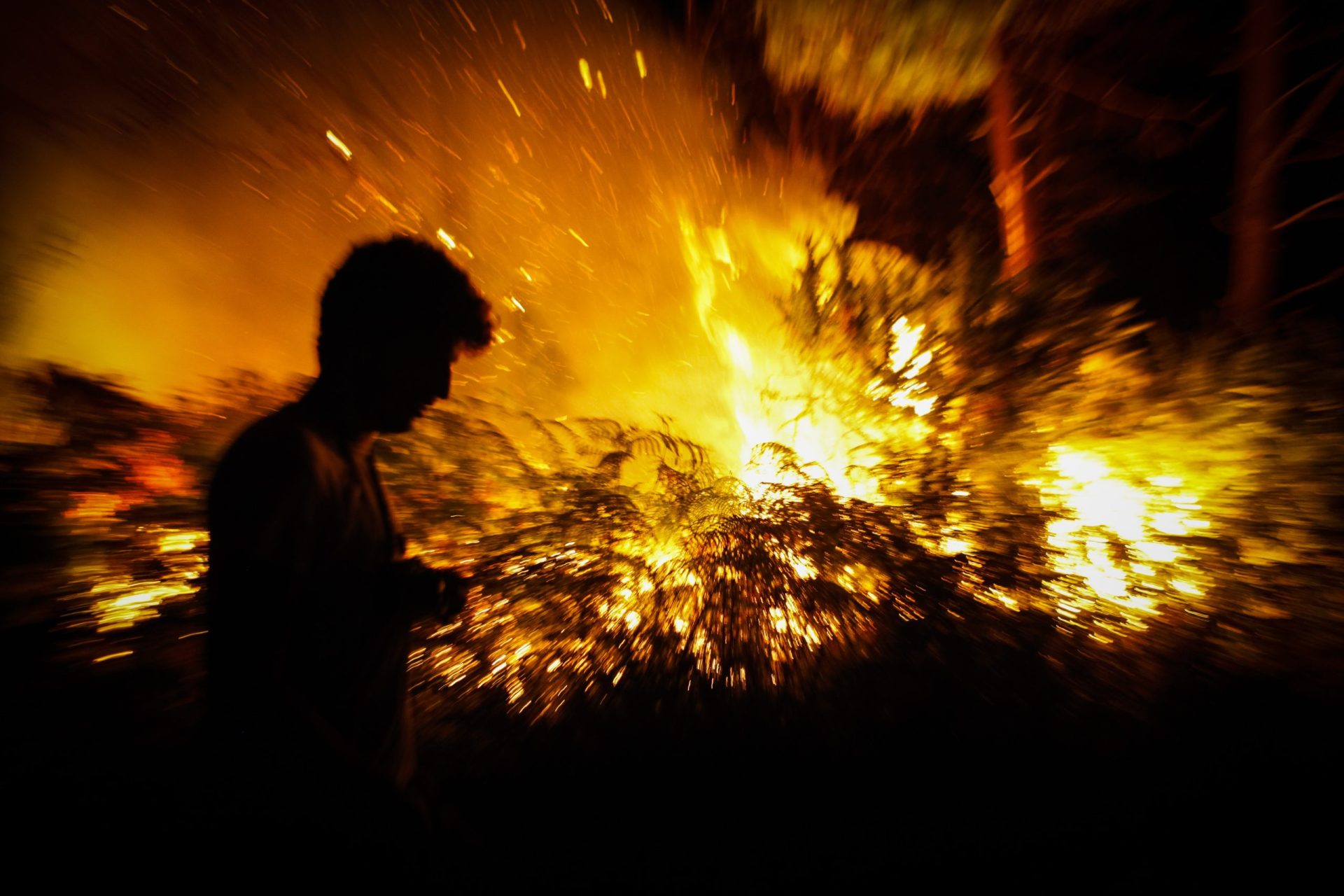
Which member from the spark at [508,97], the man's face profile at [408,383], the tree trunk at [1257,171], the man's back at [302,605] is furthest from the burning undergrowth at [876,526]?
the spark at [508,97]

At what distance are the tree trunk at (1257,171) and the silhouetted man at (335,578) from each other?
5.28 metres

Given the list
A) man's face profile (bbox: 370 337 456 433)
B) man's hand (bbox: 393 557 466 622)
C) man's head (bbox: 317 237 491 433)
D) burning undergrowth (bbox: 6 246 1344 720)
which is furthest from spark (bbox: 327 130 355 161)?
man's hand (bbox: 393 557 466 622)

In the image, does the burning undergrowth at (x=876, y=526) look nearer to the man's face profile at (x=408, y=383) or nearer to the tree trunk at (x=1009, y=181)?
the tree trunk at (x=1009, y=181)

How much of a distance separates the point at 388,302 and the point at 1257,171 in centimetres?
597

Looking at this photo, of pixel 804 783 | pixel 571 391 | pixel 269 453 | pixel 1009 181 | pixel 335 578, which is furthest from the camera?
pixel 571 391

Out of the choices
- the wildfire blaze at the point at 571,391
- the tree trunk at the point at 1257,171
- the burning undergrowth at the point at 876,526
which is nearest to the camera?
the burning undergrowth at the point at 876,526

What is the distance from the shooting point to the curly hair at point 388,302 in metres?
1.23

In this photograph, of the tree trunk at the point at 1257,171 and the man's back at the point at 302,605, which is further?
the tree trunk at the point at 1257,171

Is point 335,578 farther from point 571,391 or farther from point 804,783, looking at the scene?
point 571,391

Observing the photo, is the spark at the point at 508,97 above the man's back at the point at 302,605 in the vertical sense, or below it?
above

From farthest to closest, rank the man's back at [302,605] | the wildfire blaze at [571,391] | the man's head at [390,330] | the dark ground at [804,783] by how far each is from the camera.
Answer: the wildfire blaze at [571,391], the dark ground at [804,783], the man's head at [390,330], the man's back at [302,605]

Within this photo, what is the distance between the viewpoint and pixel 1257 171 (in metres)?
3.72

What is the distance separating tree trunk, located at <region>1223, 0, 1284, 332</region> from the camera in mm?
3590

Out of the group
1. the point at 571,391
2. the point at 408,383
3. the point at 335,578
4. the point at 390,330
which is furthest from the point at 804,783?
the point at 571,391
